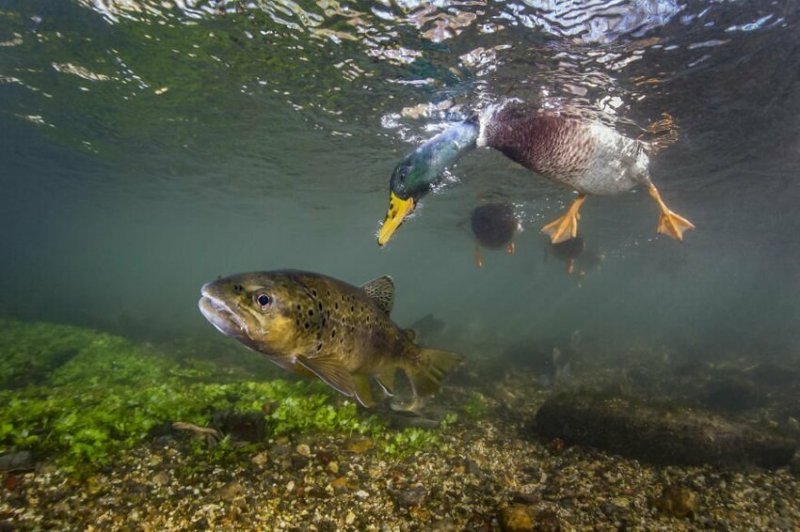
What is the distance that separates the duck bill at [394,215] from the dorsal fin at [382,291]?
162 cm

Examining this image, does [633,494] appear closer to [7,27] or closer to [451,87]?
[451,87]

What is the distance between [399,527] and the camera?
153 inches

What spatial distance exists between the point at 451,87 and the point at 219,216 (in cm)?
4052

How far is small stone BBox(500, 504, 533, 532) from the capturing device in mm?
3727

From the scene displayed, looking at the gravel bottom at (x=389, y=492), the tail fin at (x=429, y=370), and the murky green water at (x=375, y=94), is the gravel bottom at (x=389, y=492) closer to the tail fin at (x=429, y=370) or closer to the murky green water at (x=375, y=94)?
the tail fin at (x=429, y=370)

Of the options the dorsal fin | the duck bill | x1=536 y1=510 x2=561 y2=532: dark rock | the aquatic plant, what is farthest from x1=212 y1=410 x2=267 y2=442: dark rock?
the duck bill

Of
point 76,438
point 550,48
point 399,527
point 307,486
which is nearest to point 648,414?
point 399,527

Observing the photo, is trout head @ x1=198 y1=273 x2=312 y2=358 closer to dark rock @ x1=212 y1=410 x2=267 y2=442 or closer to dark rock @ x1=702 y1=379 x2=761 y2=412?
dark rock @ x1=212 y1=410 x2=267 y2=442

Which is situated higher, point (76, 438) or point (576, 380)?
point (76, 438)

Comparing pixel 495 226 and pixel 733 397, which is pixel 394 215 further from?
pixel 733 397

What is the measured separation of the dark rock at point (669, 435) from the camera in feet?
19.2

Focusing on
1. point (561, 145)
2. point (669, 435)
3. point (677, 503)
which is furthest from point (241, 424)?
point (669, 435)

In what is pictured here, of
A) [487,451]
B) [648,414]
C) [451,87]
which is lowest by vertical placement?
[487,451]

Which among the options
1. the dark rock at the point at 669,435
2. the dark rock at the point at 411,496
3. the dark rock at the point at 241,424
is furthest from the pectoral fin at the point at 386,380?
the dark rock at the point at 669,435
